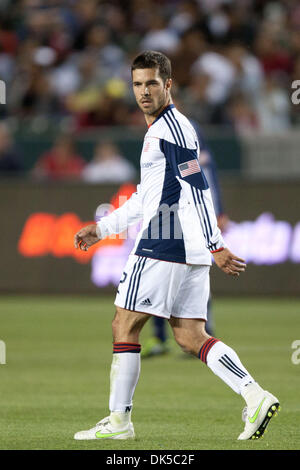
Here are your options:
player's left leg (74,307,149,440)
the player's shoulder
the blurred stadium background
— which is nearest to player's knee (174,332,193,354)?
player's left leg (74,307,149,440)

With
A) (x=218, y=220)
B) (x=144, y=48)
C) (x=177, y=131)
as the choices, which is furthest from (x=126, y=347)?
(x=144, y=48)

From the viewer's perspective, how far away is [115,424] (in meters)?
6.09

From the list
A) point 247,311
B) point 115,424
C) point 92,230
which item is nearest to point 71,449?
point 115,424

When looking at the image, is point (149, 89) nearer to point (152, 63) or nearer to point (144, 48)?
point (152, 63)

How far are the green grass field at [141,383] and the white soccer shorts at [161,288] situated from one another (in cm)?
79

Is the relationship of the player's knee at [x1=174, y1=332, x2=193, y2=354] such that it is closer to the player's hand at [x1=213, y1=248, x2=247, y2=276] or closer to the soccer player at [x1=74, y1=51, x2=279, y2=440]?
the soccer player at [x1=74, y1=51, x2=279, y2=440]

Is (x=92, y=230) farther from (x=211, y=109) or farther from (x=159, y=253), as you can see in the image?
(x=211, y=109)

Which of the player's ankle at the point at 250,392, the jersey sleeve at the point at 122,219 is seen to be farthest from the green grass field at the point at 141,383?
the jersey sleeve at the point at 122,219

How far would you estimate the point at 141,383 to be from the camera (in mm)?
8719

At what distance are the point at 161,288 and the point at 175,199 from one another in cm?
54

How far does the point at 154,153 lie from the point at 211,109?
1147 centimetres

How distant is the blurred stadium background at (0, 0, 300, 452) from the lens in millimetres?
15250

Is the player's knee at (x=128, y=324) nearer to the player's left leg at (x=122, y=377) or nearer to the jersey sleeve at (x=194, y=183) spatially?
the player's left leg at (x=122, y=377)

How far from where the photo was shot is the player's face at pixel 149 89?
20.0ft
